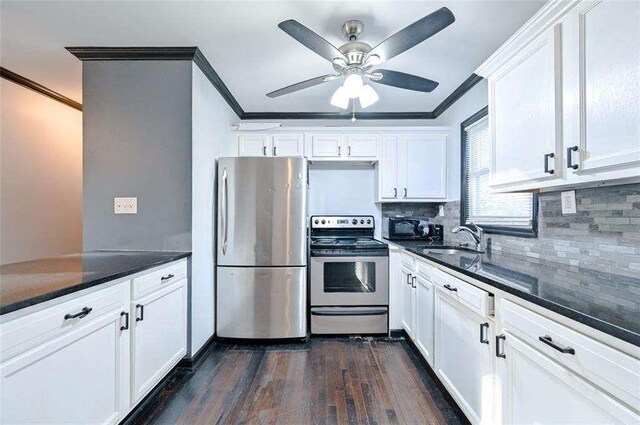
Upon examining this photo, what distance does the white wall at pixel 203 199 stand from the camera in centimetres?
229

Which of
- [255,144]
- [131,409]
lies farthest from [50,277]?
[255,144]

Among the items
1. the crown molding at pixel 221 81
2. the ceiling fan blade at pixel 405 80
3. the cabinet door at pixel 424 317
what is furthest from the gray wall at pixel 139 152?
the cabinet door at pixel 424 317

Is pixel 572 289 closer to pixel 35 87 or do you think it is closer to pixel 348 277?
pixel 348 277

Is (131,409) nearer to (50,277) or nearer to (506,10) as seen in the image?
(50,277)

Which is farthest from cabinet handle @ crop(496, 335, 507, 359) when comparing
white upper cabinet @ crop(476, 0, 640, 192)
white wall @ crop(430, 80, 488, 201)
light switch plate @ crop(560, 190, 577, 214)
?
white wall @ crop(430, 80, 488, 201)

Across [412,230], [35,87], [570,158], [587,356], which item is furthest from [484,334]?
[35,87]

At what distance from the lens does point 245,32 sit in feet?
6.49

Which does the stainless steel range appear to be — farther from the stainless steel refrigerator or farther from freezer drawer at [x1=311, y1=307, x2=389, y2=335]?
the stainless steel refrigerator

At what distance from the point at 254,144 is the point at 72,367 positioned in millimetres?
2480

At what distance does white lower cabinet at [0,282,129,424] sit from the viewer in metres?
0.99

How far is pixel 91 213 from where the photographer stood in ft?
7.35

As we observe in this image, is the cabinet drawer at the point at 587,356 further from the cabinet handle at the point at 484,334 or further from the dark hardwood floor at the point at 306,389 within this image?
the dark hardwood floor at the point at 306,389

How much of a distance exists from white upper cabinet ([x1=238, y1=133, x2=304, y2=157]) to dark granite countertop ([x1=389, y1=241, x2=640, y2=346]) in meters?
2.04

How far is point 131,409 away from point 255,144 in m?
2.47
